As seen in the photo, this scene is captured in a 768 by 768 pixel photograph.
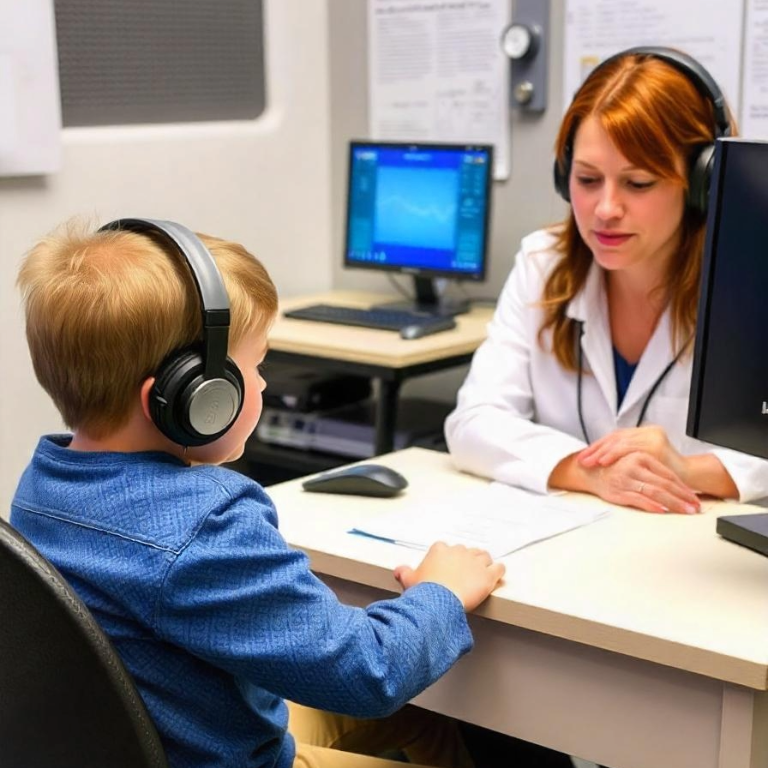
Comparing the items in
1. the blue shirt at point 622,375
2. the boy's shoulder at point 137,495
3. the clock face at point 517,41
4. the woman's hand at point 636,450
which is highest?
the clock face at point 517,41

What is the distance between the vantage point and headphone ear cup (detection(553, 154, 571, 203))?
74.7 inches

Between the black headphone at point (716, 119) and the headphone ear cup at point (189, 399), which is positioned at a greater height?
the black headphone at point (716, 119)

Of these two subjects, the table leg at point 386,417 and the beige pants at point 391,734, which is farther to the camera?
the table leg at point 386,417

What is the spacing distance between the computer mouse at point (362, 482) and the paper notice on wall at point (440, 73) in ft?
5.11

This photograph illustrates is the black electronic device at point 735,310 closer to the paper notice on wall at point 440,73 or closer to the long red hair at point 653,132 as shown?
the long red hair at point 653,132

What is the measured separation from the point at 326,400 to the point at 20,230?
32.4 inches

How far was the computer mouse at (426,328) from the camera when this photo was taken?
266 cm

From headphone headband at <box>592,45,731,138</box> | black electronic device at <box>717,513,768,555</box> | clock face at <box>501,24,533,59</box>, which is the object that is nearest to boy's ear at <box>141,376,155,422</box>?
black electronic device at <box>717,513,768,555</box>

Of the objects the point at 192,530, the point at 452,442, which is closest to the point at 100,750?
the point at 192,530

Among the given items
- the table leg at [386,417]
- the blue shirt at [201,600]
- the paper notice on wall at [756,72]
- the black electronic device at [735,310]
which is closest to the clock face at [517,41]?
the paper notice on wall at [756,72]

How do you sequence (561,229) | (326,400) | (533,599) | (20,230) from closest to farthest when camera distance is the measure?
(533,599) < (561,229) < (20,230) < (326,400)

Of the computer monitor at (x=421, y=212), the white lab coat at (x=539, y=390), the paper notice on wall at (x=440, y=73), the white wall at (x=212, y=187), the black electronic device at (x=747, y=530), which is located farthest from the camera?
the paper notice on wall at (x=440, y=73)

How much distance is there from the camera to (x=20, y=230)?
2.60m

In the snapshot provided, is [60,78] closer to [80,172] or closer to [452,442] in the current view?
[80,172]
